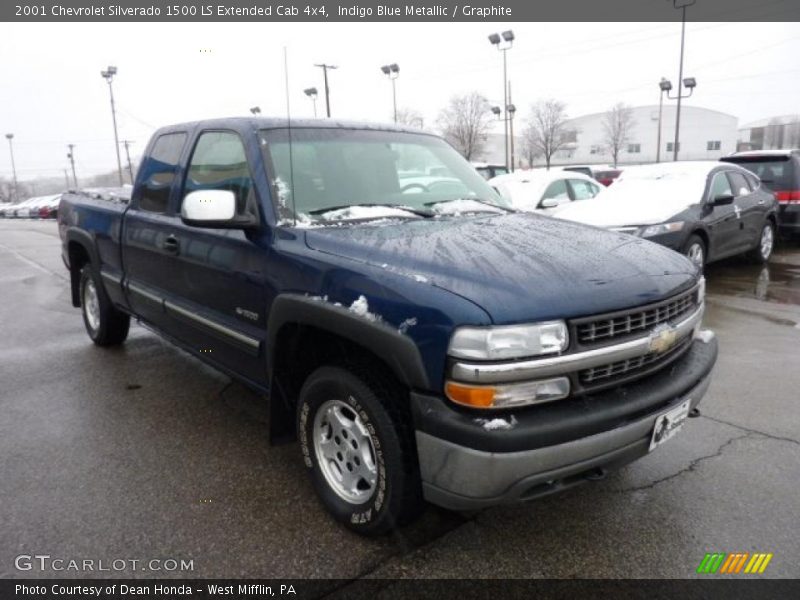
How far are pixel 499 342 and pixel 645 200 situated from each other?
22.6 ft

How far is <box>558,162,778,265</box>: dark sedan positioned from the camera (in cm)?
732

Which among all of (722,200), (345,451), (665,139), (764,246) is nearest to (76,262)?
(345,451)

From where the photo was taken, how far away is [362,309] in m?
2.29

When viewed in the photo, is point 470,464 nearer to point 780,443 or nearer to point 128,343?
point 780,443

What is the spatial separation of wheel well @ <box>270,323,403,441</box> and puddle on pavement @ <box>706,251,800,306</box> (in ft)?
20.7

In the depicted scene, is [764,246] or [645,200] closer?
[645,200]

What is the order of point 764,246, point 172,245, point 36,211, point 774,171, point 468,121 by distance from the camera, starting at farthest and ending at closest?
point 468,121
point 36,211
point 774,171
point 764,246
point 172,245

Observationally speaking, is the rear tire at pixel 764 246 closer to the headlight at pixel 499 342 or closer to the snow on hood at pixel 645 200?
the snow on hood at pixel 645 200

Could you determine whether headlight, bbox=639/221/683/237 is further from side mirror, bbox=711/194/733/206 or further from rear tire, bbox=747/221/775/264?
rear tire, bbox=747/221/775/264

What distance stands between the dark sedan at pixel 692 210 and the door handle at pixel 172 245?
540 centimetres

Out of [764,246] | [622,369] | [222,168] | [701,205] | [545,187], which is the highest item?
[222,168]

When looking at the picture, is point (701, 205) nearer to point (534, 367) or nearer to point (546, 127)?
point (534, 367)

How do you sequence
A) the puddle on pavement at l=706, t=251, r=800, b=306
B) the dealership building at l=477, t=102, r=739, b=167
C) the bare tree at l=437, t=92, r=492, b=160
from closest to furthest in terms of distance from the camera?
1. the puddle on pavement at l=706, t=251, r=800, b=306
2. the bare tree at l=437, t=92, r=492, b=160
3. the dealership building at l=477, t=102, r=739, b=167

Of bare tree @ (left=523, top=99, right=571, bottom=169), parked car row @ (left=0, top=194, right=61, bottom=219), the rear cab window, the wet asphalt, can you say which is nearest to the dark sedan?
the wet asphalt
